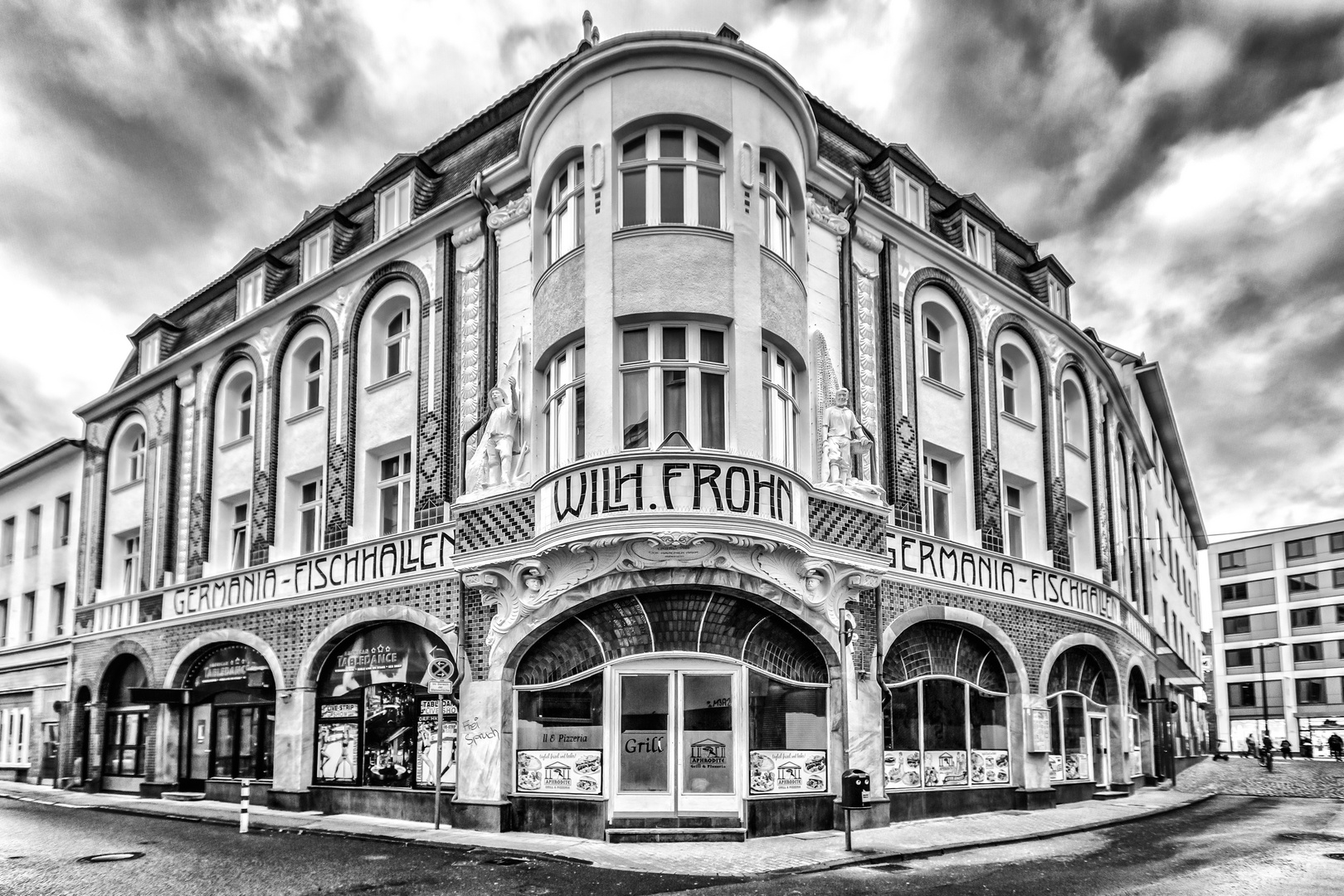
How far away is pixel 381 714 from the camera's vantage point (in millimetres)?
20484

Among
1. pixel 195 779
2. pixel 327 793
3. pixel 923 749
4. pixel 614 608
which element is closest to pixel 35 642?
pixel 195 779

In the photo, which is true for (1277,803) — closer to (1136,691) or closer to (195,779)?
(1136,691)

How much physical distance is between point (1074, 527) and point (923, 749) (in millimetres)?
9332

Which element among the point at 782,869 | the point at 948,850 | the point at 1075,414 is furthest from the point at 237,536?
the point at 1075,414

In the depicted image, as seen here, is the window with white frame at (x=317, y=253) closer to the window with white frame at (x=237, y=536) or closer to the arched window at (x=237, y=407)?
the arched window at (x=237, y=407)

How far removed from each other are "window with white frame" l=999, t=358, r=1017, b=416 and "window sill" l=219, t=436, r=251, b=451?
17.3 meters

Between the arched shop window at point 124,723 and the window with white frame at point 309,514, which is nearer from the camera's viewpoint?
the window with white frame at point 309,514

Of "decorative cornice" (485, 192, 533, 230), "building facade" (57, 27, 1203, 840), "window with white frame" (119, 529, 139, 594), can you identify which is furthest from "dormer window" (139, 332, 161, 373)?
"decorative cornice" (485, 192, 533, 230)

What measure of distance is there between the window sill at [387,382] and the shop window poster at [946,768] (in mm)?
12086

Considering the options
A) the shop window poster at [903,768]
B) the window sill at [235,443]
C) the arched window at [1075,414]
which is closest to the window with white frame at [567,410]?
the shop window poster at [903,768]

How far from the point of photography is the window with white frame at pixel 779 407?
57.9 feet

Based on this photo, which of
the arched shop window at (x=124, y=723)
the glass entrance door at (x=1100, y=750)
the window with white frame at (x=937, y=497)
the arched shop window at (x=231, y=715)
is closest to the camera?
the window with white frame at (x=937, y=497)

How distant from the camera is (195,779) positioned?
24656 millimetres

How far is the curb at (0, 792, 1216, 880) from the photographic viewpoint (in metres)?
13.7
